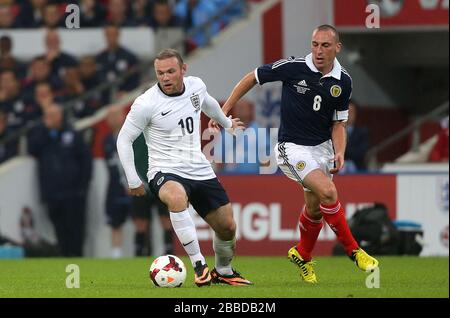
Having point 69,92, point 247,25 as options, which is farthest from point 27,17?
point 247,25

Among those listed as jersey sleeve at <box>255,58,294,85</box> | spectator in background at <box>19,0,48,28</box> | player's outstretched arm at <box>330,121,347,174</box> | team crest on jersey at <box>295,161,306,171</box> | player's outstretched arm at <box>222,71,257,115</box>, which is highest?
spectator in background at <box>19,0,48,28</box>

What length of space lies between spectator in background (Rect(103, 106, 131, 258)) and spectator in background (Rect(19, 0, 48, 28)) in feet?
10.6

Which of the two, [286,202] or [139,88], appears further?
[139,88]

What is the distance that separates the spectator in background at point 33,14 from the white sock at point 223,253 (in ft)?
36.5

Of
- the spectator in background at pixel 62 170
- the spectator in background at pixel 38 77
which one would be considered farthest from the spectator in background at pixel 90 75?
the spectator in background at pixel 62 170

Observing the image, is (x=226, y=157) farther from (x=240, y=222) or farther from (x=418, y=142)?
(x=418, y=142)

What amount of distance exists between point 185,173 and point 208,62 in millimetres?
9816

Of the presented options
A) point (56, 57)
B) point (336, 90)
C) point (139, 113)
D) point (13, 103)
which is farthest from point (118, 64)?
point (139, 113)

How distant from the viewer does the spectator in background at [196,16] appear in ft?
73.0

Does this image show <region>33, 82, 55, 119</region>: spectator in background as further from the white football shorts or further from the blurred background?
the white football shorts

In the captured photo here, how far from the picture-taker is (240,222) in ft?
63.0

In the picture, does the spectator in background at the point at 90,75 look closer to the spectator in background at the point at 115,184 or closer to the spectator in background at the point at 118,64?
the spectator in background at the point at 118,64

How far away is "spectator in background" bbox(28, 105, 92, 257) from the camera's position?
19984mm
